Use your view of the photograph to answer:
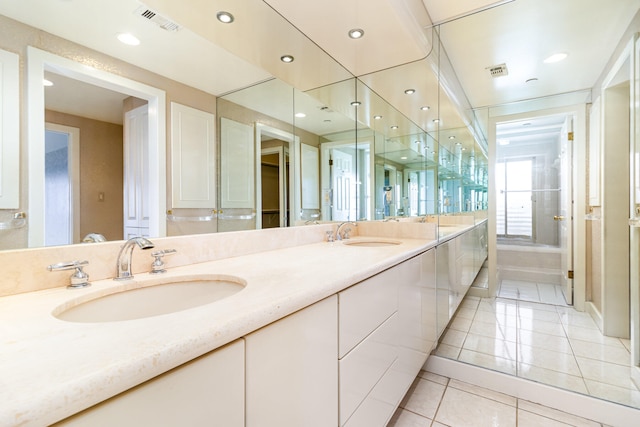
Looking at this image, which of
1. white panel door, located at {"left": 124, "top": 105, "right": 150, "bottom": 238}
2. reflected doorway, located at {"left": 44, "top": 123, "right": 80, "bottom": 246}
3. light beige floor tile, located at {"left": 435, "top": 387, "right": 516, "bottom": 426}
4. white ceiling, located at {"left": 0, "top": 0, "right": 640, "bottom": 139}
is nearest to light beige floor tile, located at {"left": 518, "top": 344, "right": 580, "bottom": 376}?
light beige floor tile, located at {"left": 435, "top": 387, "right": 516, "bottom": 426}

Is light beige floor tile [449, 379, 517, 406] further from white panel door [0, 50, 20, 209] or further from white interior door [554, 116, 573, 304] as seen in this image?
white panel door [0, 50, 20, 209]

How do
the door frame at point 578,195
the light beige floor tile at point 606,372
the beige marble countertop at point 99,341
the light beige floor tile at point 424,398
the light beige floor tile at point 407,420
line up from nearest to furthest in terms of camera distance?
the beige marble countertop at point 99,341
the light beige floor tile at point 407,420
the light beige floor tile at point 424,398
the light beige floor tile at point 606,372
the door frame at point 578,195

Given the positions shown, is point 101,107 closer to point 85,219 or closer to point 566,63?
point 85,219

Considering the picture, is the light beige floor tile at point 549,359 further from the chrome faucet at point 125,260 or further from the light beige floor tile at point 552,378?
the chrome faucet at point 125,260

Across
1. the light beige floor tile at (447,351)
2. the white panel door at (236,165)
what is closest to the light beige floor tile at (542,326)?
the light beige floor tile at (447,351)

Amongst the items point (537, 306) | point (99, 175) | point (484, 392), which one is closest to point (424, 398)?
point (484, 392)

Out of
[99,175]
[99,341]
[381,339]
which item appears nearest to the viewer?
[99,341]

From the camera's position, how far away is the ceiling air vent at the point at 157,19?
1.01m

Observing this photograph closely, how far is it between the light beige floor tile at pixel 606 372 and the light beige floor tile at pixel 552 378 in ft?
0.37

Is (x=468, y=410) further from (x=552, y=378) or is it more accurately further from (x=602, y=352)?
(x=602, y=352)

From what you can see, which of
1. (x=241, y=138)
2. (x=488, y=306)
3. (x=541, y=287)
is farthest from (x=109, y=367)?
(x=541, y=287)

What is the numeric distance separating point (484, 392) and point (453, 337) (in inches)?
22.2

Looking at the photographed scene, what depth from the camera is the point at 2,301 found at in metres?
0.68

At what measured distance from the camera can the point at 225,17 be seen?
133cm
